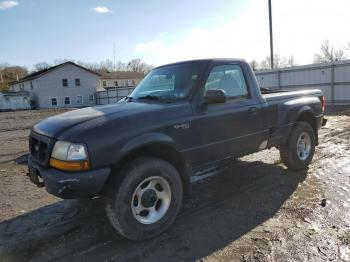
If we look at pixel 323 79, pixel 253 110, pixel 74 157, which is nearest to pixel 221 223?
pixel 253 110

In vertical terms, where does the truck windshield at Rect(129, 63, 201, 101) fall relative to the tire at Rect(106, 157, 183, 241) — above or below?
above

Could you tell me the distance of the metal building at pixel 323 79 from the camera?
19.6m

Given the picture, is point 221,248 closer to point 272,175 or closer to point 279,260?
point 279,260

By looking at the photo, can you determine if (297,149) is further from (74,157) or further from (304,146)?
(74,157)

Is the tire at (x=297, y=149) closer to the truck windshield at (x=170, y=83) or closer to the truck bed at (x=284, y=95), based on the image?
the truck bed at (x=284, y=95)

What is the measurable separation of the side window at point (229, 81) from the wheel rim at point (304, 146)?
1.83m

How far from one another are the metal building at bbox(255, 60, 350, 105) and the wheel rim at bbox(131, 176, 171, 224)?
18.3m

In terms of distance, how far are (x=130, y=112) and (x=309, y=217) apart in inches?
103

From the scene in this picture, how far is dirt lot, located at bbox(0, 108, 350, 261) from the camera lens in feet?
12.0

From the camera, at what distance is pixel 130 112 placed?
405 centimetres

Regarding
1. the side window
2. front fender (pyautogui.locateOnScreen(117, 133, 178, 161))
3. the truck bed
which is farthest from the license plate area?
the truck bed

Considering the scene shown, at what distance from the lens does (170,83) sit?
4.90m

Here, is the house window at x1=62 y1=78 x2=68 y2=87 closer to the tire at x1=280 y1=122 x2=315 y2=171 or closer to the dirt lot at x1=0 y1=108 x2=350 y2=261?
the dirt lot at x1=0 y1=108 x2=350 y2=261

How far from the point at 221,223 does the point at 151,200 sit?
0.97 metres
